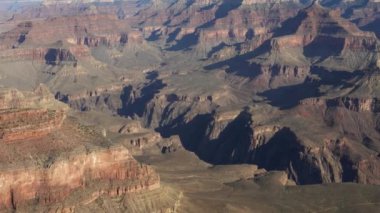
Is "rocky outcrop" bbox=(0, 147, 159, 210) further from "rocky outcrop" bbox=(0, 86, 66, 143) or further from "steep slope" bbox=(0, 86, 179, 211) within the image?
"rocky outcrop" bbox=(0, 86, 66, 143)

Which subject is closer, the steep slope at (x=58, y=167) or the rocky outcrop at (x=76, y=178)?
the rocky outcrop at (x=76, y=178)

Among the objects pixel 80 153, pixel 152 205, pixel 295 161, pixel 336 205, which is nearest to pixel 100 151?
pixel 80 153

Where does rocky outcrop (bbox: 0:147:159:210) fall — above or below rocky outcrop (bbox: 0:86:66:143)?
below

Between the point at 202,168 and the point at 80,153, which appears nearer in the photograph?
the point at 80,153

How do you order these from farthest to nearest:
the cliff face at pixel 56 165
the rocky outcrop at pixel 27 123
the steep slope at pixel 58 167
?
the rocky outcrop at pixel 27 123, the steep slope at pixel 58 167, the cliff face at pixel 56 165

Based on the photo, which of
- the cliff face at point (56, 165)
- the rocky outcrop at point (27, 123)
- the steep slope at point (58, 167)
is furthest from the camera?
the rocky outcrop at point (27, 123)

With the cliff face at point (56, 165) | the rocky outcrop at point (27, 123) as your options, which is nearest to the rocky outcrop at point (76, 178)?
the cliff face at point (56, 165)

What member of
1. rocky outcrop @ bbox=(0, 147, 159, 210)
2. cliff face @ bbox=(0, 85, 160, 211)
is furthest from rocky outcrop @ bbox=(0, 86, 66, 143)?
rocky outcrop @ bbox=(0, 147, 159, 210)

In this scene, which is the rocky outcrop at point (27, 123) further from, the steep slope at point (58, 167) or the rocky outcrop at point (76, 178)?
the rocky outcrop at point (76, 178)

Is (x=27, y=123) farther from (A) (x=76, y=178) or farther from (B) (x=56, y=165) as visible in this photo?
(A) (x=76, y=178)

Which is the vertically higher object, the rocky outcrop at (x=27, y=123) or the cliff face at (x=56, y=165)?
the rocky outcrop at (x=27, y=123)

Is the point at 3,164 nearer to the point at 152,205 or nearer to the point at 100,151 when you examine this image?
the point at 100,151
